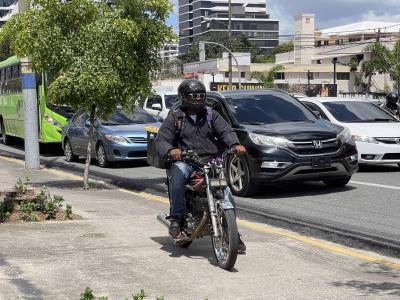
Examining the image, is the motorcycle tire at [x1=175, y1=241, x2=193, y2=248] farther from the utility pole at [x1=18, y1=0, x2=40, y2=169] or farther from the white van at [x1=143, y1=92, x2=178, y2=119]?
the white van at [x1=143, y1=92, x2=178, y2=119]

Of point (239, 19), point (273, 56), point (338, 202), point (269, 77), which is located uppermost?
point (239, 19)

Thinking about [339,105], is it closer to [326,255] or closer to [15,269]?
[326,255]

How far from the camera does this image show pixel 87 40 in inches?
435

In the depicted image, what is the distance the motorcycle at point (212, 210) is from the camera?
5750 millimetres

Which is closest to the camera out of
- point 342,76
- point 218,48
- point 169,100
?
point 169,100

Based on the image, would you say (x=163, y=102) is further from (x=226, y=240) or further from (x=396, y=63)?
(x=396, y=63)

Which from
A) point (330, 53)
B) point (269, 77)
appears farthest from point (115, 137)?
point (330, 53)

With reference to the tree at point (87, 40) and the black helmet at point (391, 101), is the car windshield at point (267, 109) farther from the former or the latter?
the black helmet at point (391, 101)

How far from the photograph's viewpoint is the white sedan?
13273 millimetres

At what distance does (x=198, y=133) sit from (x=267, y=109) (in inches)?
205

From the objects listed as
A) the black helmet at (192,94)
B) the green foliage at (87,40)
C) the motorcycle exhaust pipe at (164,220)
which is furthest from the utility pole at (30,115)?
the black helmet at (192,94)

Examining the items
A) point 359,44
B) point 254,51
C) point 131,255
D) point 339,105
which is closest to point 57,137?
point 339,105

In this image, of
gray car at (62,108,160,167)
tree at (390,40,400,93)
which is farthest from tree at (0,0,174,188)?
tree at (390,40,400,93)

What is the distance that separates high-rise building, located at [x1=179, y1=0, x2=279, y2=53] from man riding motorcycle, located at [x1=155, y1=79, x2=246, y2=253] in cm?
16472
